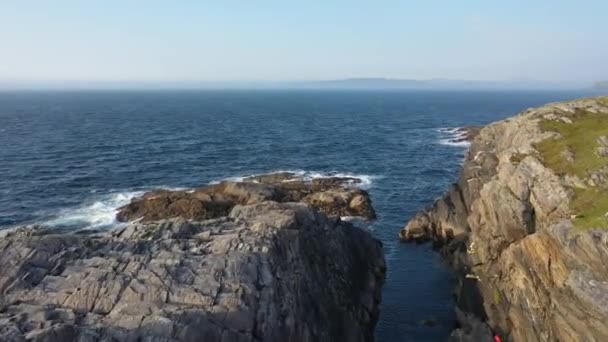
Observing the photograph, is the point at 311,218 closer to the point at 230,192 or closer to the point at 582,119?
the point at 230,192

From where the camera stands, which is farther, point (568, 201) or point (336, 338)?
point (568, 201)

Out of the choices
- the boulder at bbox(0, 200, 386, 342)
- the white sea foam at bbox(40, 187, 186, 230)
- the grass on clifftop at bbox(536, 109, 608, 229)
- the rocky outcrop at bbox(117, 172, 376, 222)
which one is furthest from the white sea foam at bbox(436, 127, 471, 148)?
the boulder at bbox(0, 200, 386, 342)

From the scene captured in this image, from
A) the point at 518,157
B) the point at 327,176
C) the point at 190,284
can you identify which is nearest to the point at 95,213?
the point at 327,176

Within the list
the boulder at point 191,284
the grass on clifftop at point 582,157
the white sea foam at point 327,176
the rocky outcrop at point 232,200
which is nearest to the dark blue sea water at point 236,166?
the white sea foam at point 327,176

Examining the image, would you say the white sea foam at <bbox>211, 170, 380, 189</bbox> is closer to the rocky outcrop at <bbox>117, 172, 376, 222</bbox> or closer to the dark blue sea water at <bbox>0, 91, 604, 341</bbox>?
the dark blue sea water at <bbox>0, 91, 604, 341</bbox>

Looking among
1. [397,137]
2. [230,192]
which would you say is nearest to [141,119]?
[397,137]

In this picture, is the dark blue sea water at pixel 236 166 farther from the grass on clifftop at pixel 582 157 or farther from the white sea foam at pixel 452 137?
the grass on clifftop at pixel 582 157
